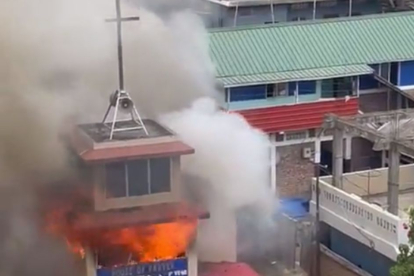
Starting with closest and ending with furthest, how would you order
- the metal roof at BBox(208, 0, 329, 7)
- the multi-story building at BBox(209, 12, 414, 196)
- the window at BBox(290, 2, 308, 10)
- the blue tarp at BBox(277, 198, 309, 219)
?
1. the blue tarp at BBox(277, 198, 309, 219)
2. the multi-story building at BBox(209, 12, 414, 196)
3. the metal roof at BBox(208, 0, 329, 7)
4. the window at BBox(290, 2, 308, 10)

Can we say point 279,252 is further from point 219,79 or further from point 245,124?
point 219,79

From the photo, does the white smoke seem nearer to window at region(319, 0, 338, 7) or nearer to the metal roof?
the metal roof

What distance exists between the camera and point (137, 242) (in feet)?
48.5

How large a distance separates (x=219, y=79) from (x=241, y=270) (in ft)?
16.5

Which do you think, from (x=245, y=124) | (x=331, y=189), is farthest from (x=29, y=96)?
(x=331, y=189)

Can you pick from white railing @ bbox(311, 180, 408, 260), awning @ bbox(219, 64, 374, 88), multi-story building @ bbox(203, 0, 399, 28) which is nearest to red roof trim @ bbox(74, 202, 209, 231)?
white railing @ bbox(311, 180, 408, 260)

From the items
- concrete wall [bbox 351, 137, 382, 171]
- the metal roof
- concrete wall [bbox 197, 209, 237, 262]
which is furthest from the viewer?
the metal roof

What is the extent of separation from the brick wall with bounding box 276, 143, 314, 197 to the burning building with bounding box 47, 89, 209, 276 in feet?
18.3

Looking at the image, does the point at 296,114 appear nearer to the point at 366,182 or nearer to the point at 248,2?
the point at 366,182

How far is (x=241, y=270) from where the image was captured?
15.9 metres

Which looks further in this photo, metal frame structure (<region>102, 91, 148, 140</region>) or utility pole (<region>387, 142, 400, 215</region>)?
utility pole (<region>387, 142, 400, 215</region>)

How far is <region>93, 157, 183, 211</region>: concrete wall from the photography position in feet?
47.3

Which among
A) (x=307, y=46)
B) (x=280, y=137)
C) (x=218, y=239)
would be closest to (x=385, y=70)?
(x=307, y=46)

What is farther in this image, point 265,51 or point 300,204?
point 265,51
